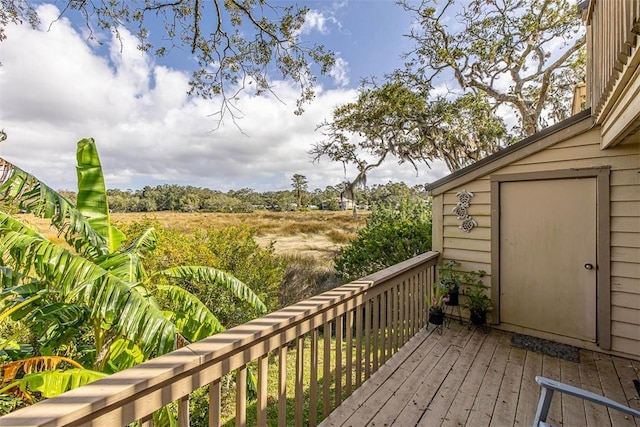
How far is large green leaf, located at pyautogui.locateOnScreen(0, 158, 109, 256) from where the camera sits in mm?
2166

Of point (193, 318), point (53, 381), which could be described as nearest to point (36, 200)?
point (53, 381)

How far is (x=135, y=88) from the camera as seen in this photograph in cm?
587

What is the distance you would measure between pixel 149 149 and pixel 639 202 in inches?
662

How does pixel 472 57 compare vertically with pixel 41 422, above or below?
above

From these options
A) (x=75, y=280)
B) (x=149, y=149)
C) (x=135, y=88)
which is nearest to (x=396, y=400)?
(x=75, y=280)

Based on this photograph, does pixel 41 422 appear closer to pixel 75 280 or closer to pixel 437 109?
pixel 75 280

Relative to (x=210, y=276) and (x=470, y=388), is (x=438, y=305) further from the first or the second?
(x=210, y=276)

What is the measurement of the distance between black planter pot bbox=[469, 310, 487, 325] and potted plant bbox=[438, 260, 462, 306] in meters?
0.24

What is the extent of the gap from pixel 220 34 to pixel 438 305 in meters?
5.21

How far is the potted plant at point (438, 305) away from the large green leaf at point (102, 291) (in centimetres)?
318

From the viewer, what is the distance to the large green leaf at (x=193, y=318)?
2.87 meters

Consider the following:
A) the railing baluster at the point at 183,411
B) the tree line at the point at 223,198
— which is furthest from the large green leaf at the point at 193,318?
the tree line at the point at 223,198

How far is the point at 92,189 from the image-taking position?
117 inches

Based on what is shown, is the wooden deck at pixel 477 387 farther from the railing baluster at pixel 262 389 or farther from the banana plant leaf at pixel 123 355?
the banana plant leaf at pixel 123 355
